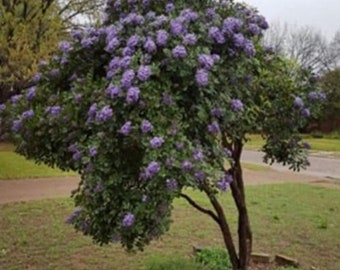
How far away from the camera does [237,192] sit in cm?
490

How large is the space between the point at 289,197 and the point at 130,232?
8.69 m

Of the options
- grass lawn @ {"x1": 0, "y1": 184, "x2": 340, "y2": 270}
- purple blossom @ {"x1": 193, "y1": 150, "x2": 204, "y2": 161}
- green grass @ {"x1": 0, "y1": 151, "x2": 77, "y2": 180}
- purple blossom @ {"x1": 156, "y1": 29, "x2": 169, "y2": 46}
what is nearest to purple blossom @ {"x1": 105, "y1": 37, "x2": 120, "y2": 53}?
purple blossom @ {"x1": 156, "y1": 29, "x2": 169, "y2": 46}

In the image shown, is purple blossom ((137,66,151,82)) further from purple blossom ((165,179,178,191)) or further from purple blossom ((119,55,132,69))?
purple blossom ((165,179,178,191))

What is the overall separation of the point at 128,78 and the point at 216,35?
678mm

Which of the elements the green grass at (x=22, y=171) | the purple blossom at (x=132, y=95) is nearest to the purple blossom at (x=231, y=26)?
the purple blossom at (x=132, y=95)

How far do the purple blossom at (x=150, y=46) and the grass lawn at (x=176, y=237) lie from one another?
302cm

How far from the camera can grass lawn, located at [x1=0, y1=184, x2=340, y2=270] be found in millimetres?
6180

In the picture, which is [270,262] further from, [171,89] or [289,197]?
[289,197]

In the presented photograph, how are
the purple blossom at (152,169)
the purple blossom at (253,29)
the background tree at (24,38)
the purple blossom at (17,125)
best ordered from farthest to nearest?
the background tree at (24,38)
the purple blossom at (17,125)
the purple blossom at (253,29)
the purple blossom at (152,169)

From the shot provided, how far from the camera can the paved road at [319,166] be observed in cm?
1652

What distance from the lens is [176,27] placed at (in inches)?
125

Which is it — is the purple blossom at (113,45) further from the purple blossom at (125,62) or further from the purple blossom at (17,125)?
the purple blossom at (17,125)

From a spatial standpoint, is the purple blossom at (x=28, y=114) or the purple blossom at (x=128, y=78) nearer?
the purple blossom at (x=128, y=78)

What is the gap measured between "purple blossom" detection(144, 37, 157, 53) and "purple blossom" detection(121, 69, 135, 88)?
186mm
